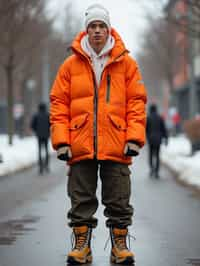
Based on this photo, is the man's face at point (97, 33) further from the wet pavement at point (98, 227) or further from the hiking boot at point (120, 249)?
the wet pavement at point (98, 227)

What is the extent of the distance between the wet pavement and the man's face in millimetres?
1769

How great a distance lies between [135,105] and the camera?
6.59m

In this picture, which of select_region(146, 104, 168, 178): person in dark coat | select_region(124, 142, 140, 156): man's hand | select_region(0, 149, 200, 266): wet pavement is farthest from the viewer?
select_region(146, 104, 168, 178): person in dark coat

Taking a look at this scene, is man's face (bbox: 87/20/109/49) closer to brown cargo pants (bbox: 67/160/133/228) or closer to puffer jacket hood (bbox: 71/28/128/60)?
puffer jacket hood (bbox: 71/28/128/60)

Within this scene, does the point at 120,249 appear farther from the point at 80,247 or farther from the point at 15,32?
the point at 15,32

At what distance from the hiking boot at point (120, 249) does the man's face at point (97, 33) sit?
1.50 meters

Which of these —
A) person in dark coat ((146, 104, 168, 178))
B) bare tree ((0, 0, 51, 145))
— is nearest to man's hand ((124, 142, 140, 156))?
person in dark coat ((146, 104, 168, 178))

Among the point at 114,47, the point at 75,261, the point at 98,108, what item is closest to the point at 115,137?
the point at 98,108

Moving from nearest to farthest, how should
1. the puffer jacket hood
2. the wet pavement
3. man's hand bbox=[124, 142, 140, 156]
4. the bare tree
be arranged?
man's hand bbox=[124, 142, 140, 156] < the puffer jacket hood < the wet pavement < the bare tree

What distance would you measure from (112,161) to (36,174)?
13558 millimetres

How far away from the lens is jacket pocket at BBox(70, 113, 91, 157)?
21.3 feet

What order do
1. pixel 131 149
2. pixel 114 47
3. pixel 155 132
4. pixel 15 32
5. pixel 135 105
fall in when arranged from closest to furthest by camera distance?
pixel 131 149 → pixel 135 105 → pixel 114 47 → pixel 155 132 → pixel 15 32

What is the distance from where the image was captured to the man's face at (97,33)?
21.7 feet

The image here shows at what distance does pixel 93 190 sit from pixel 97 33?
49.5 inches
